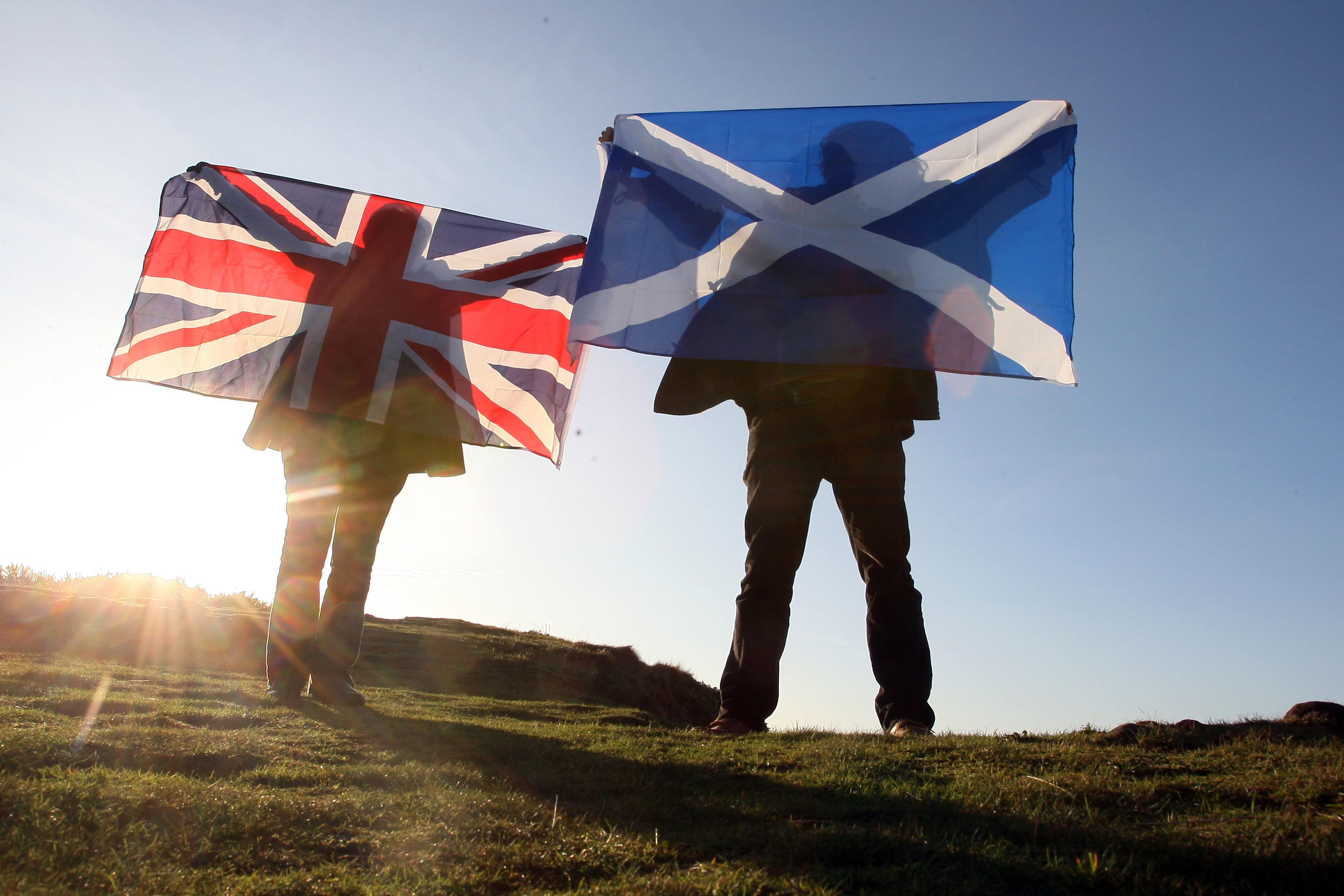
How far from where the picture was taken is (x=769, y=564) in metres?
3.75

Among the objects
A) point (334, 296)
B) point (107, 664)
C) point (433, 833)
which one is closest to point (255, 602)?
point (107, 664)

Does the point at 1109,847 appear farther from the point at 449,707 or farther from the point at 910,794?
the point at 449,707

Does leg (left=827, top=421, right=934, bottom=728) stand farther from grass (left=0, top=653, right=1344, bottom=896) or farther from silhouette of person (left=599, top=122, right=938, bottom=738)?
grass (left=0, top=653, right=1344, bottom=896)

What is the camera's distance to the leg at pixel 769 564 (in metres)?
3.66

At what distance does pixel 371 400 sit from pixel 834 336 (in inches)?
91.6

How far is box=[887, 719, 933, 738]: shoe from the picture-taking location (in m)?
3.22

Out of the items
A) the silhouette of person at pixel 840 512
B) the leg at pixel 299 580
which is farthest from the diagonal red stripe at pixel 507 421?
the silhouette of person at pixel 840 512

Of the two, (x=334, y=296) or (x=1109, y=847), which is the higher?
(x=334, y=296)

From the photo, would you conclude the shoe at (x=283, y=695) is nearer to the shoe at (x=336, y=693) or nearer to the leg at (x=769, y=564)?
the shoe at (x=336, y=693)

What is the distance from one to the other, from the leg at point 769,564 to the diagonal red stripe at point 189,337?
3.22 meters

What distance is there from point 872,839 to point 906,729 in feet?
6.08

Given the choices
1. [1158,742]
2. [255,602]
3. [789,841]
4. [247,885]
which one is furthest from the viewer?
[255,602]

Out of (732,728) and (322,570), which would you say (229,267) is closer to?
(322,570)

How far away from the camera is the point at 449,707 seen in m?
4.38
